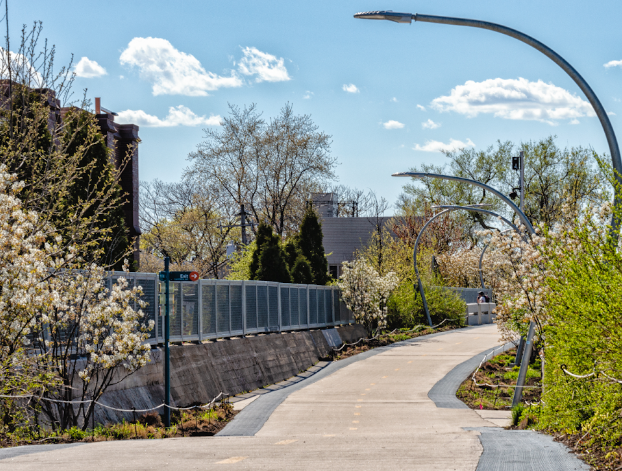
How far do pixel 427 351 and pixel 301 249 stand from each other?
852 cm

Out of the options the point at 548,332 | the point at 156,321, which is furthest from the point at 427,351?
the point at 548,332

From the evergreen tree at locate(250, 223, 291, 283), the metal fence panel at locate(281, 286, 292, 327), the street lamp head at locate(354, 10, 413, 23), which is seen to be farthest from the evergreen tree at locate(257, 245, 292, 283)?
the street lamp head at locate(354, 10, 413, 23)

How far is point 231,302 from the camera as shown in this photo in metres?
19.8

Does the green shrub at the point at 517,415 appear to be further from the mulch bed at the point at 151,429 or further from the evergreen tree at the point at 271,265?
the evergreen tree at the point at 271,265

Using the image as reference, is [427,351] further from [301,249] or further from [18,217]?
[18,217]

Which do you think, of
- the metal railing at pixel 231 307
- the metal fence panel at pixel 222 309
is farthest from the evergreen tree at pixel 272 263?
the metal fence panel at pixel 222 309

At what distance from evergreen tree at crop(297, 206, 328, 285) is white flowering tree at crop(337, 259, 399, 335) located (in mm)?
1875

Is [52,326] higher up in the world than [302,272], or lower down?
lower down

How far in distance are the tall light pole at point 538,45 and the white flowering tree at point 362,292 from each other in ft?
71.7

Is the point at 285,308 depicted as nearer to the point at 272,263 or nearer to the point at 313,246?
the point at 272,263

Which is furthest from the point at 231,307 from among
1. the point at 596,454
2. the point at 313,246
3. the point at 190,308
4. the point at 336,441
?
the point at 313,246

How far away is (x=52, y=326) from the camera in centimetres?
1155

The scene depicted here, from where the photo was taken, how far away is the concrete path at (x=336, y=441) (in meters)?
8.47

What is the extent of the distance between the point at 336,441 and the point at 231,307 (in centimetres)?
912
